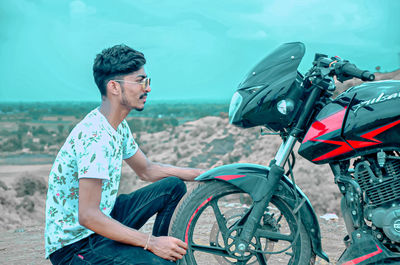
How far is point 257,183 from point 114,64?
1099 millimetres

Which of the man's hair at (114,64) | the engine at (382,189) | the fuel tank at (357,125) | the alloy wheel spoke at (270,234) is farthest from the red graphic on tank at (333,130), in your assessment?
the man's hair at (114,64)

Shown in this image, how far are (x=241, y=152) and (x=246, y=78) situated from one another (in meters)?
13.5

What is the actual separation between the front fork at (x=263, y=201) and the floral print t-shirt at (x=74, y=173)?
0.85 meters

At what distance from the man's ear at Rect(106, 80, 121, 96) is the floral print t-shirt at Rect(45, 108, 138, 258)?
0.15 m

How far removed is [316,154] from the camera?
94.9 inches

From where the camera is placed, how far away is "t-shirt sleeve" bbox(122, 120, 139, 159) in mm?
2827

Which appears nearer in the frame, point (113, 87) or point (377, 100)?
point (377, 100)

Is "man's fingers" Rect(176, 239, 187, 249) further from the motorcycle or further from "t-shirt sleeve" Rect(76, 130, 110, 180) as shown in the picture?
"t-shirt sleeve" Rect(76, 130, 110, 180)

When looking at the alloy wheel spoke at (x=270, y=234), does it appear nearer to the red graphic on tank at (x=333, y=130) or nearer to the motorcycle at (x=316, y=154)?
the motorcycle at (x=316, y=154)

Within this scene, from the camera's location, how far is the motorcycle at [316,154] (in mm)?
2322

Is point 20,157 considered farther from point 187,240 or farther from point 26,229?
point 187,240

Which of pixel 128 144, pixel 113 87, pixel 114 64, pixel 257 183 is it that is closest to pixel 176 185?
pixel 128 144

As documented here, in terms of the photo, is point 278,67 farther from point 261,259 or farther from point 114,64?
point 261,259

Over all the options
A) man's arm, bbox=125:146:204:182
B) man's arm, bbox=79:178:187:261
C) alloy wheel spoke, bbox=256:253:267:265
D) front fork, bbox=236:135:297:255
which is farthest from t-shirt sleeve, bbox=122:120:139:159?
alloy wheel spoke, bbox=256:253:267:265
